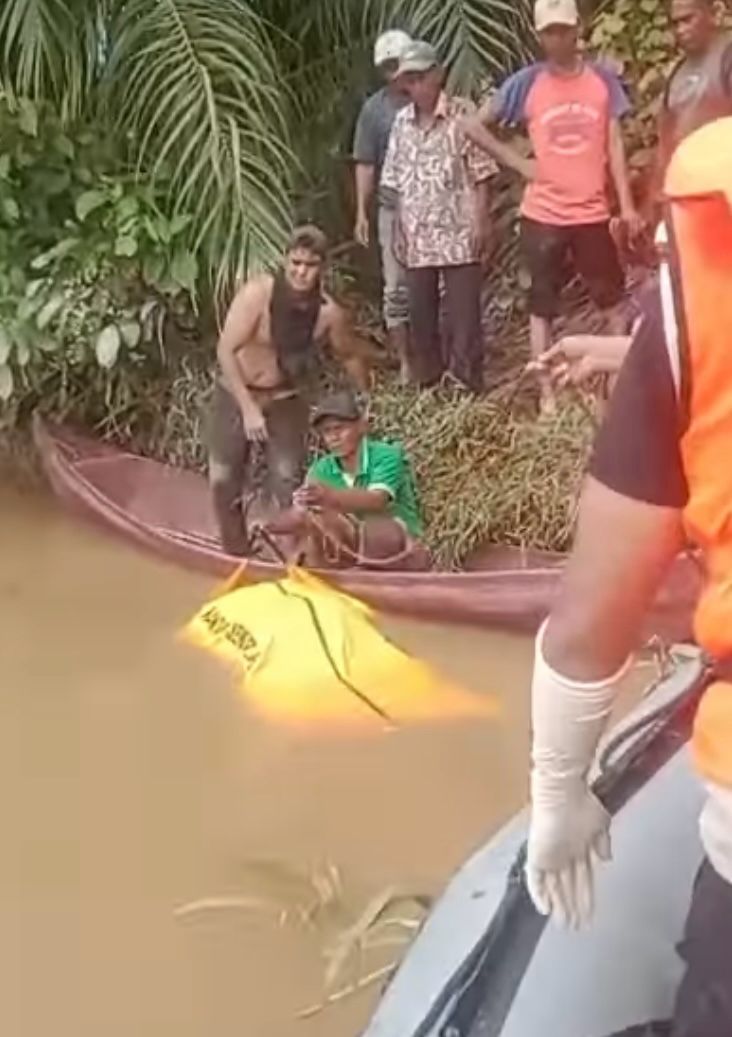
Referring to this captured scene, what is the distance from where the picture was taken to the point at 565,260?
6.36 metres

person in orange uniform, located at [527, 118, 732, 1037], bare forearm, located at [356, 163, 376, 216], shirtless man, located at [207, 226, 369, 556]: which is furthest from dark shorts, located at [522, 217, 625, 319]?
person in orange uniform, located at [527, 118, 732, 1037]

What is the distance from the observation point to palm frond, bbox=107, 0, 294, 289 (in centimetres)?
620

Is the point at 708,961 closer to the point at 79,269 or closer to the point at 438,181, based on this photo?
the point at 438,181

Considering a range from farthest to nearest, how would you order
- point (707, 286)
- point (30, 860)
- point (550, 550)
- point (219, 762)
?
point (550, 550) → point (219, 762) → point (30, 860) → point (707, 286)

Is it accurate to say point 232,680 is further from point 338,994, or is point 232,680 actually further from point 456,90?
point 456,90

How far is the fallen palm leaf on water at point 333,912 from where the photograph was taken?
389 cm

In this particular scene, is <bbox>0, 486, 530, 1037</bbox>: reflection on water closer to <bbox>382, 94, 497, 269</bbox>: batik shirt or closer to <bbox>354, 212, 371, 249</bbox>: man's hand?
<bbox>382, 94, 497, 269</bbox>: batik shirt

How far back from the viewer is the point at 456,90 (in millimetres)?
6590

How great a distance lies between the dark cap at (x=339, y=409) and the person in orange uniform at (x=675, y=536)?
3.71 m

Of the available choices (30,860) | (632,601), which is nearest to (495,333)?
(30,860)

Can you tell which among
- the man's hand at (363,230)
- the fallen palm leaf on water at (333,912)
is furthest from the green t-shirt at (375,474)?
the fallen palm leaf on water at (333,912)

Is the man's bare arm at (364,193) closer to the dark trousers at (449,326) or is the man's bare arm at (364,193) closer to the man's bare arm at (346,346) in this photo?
the dark trousers at (449,326)

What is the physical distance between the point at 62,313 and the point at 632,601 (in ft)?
17.2

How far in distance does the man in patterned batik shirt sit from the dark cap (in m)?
0.96
